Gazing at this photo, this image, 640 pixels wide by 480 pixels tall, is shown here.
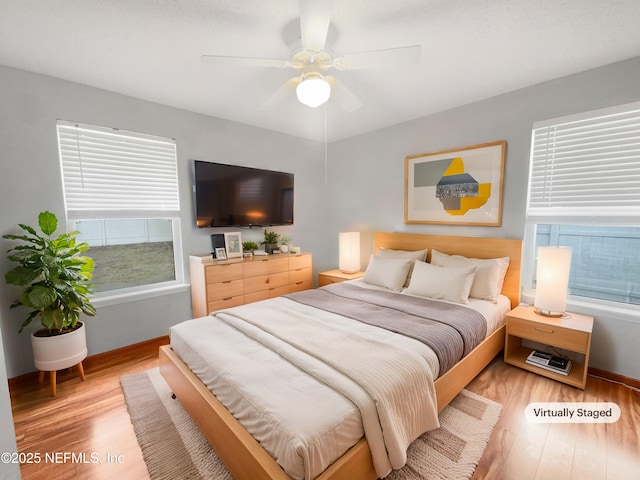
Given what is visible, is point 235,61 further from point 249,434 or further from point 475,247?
point 475,247

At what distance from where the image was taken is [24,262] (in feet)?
6.95

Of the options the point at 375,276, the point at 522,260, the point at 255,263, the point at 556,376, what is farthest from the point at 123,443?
the point at 522,260

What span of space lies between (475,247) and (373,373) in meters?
2.15

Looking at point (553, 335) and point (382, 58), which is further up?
point (382, 58)

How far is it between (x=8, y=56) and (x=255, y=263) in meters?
2.60

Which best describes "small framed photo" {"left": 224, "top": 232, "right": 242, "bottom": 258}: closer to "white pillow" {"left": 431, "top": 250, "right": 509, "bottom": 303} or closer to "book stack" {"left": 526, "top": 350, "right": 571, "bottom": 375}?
"white pillow" {"left": 431, "top": 250, "right": 509, "bottom": 303}

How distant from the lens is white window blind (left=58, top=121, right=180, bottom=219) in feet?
8.31

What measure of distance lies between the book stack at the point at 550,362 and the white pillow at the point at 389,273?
126 cm

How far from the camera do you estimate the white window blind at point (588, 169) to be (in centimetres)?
220

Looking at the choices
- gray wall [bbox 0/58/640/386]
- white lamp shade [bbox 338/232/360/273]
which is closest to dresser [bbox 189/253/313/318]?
gray wall [bbox 0/58/640/386]

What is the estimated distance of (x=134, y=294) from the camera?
9.41ft

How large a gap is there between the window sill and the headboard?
104 inches

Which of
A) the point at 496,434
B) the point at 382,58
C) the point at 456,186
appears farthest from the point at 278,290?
the point at 382,58

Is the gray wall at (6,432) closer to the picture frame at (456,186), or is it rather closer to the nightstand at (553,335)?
the nightstand at (553,335)
